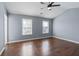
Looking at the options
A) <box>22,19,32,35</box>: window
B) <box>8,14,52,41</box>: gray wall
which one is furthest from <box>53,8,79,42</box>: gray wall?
<box>22,19,32,35</box>: window

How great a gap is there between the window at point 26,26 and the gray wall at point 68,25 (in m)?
1.93

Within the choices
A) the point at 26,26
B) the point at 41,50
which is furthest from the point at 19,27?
the point at 41,50

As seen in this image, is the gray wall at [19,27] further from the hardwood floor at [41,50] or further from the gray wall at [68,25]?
the hardwood floor at [41,50]

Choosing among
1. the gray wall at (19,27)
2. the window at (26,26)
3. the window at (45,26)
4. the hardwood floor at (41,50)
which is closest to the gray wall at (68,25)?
the window at (45,26)

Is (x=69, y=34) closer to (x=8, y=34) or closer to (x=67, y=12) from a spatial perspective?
(x=67, y=12)

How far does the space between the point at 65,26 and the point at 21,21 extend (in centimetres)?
309

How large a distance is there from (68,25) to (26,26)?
292 centimetres

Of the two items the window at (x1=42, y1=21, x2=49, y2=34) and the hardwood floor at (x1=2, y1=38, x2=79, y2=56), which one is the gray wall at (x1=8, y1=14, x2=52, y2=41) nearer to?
the window at (x1=42, y1=21, x2=49, y2=34)

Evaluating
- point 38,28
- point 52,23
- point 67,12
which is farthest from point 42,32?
point 67,12

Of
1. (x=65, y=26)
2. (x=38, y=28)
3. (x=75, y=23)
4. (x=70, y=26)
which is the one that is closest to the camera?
(x=75, y=23)

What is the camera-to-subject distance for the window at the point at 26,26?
17.9 feet

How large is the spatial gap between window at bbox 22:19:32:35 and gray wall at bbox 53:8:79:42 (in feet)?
6.32

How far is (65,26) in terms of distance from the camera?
5398mm

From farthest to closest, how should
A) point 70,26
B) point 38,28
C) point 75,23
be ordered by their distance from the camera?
point 38,28, point 70,26, point 75,23
